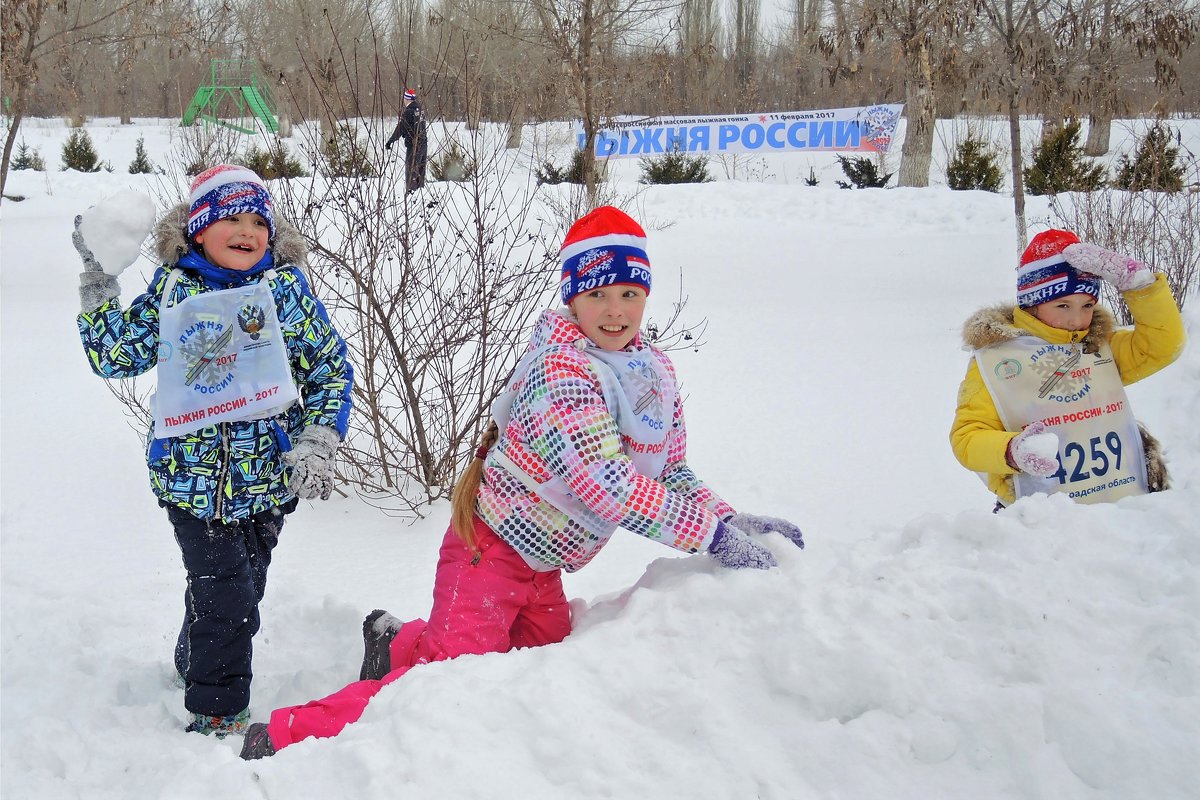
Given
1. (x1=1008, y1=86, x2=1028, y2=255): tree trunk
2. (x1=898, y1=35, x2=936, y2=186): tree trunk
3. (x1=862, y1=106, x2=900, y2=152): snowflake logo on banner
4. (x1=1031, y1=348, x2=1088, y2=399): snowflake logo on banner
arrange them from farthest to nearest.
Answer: (x1=862, y1=106, x2=900, y2=152): snowflake logo on banner → (x1=898, y1=35, x2=936, y2=186): tree trunk → (x1=1008, y1=86, x2=1028, y2=255): tree trunk → (x1=1031, y1=348, x2=1088, y2=399): snowflake logo on banner

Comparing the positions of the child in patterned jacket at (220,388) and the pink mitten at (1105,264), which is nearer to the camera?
the child in patterned jacket at (220,388)

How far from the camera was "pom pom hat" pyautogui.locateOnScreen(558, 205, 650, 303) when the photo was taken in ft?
7.06

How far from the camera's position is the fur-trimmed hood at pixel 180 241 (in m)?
2.35

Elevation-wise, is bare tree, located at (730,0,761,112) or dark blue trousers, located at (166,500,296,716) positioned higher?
bare tree, located at (730,0,761,112)

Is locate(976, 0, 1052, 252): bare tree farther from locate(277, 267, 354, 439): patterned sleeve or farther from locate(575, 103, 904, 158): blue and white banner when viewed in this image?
locate(575, 103, 904, 158): blue and white banner

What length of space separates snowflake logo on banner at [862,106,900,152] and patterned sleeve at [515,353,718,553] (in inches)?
624

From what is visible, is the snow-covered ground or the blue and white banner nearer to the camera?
the snow-covered ground

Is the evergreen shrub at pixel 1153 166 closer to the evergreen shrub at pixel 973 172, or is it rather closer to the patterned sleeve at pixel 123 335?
the evergreen shrub at pixel 973 172

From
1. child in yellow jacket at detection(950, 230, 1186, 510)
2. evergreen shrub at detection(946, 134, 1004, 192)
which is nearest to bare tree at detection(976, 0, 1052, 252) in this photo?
child in yellow jacket at detection(950, 230, 1186, 510)

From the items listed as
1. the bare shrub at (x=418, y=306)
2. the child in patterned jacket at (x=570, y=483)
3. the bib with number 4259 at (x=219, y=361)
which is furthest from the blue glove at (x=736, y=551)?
the bare shrub at (x=418, y=306)

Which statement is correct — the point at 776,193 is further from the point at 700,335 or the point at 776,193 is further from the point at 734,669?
the point at 734,669

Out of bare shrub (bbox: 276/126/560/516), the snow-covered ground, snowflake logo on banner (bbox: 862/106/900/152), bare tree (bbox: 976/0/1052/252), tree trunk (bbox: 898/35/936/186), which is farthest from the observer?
snowflake logo on banner (bbox: 862/106/900/152)

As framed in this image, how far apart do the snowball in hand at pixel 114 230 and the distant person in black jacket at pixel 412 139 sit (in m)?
1.61

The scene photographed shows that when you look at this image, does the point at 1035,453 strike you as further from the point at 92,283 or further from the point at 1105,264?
the point at 92,283
